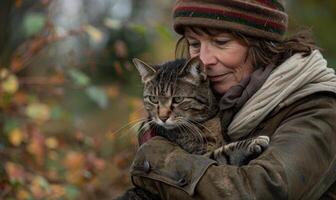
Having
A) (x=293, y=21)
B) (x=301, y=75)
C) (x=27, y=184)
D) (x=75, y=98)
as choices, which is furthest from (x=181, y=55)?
(x=75, y=98)

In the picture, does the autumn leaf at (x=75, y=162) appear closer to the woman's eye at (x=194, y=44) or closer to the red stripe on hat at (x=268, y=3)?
the woman's eye at (x=194, y=44)

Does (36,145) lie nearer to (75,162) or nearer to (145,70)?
(75,162)

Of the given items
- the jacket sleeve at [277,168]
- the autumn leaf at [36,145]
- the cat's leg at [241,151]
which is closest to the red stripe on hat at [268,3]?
the jacket sleeve at [277,168]

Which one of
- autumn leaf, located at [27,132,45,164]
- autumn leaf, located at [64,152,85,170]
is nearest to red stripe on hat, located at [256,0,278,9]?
autumn leaf, located at [27,132,45,164]

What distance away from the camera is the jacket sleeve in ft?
8.93

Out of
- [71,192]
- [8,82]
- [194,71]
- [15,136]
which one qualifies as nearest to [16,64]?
[8,82]

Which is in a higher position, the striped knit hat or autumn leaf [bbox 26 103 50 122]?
the striped knit hat

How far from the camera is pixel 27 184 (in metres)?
5.18

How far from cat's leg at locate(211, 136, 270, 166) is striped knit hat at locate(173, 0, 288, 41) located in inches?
22.0

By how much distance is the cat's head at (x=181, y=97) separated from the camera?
336 cm

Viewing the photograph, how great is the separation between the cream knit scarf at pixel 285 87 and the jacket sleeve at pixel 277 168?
6cm

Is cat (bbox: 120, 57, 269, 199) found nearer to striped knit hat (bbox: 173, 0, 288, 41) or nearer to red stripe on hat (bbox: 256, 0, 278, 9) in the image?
striped knit hat (bbox: 173, 0, 288, 41)

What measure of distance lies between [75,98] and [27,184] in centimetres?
858

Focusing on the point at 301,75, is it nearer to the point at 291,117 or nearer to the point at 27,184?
the point at 291,117
